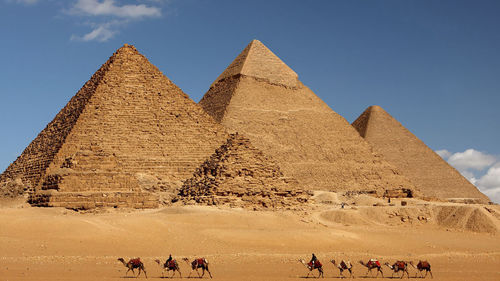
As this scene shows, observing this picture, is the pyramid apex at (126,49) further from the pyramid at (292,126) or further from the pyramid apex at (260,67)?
the pyramid apex at (260,67)

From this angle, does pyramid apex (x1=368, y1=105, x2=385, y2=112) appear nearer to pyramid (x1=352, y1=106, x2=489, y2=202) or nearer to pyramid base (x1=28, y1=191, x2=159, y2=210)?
pyramid (x1=352, y1=106, x2=489, y2=202)

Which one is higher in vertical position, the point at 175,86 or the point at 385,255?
the point at 175,86

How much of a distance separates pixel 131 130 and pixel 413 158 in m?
36.3

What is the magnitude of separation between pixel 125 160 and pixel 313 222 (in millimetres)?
11364

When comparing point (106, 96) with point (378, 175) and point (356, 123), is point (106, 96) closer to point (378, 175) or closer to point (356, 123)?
point (378, 175)

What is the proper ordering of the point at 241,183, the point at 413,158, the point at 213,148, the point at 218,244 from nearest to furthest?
the point at 218,244, the point at 241,183, the point at 213,148, the point at 413,158

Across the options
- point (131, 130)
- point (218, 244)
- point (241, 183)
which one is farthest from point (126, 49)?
point (218, 244)

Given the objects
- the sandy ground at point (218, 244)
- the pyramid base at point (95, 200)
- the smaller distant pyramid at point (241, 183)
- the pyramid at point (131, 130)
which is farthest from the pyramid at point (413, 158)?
the pyramid base at point (95, 200)

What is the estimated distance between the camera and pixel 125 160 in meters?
34.8

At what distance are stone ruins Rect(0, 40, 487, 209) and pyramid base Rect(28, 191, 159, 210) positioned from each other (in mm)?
38

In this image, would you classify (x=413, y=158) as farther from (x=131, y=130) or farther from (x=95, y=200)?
(x=95, y=200)

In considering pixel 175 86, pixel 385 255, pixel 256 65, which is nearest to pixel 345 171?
pixel 256 65

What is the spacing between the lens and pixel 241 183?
2845 cm

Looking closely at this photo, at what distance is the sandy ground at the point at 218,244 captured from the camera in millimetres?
16109
